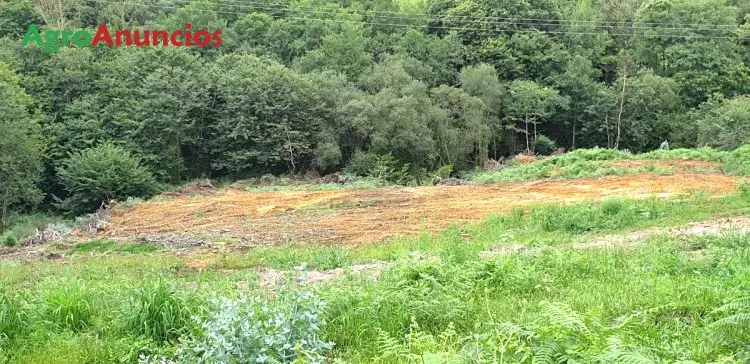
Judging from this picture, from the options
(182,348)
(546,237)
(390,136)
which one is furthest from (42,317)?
(390,136)

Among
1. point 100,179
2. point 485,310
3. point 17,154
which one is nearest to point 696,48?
point 100,179

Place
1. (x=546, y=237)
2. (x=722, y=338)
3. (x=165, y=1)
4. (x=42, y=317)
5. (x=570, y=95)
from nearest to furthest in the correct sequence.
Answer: (x=722, y=338)
(x=42, y=317)
(x=546, y=237)
(x=570, y=95)
(x=165, y=1)

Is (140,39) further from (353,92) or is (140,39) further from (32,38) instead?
(353,92)

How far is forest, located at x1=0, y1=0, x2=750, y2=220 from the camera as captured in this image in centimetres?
3312

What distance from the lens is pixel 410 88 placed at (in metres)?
35.2

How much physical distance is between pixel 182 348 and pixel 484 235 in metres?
7.44

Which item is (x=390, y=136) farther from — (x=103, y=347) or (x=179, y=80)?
(x=103, y=347)

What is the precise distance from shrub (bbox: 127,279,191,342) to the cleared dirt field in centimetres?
705

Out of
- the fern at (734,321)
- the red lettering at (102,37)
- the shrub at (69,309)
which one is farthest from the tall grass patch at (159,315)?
the red lettering at (102,37)

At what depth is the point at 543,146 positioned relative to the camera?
43188 mm

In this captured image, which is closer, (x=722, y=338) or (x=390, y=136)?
(x=722, y=338)

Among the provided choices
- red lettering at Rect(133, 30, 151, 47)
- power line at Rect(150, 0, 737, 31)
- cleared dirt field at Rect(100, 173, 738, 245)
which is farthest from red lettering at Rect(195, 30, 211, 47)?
cleared dirt field at Rect(100, 173, 738, 245)

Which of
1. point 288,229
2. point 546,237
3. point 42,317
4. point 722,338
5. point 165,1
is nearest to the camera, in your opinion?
point 722,338

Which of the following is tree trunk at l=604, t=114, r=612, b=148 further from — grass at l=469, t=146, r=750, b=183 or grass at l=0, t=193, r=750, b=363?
grass at l=0, t=193, r=750, b=363
